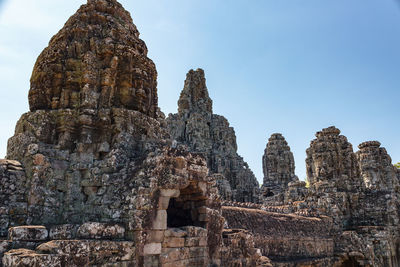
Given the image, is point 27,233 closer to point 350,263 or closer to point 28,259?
point 28,259

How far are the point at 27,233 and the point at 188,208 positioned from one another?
3566 millimetres

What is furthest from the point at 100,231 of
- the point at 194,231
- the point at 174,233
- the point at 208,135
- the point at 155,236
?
the point at 208,135

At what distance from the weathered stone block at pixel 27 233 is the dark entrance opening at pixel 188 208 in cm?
320

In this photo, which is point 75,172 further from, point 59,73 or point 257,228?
point 257,228

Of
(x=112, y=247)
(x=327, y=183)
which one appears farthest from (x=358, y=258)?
(x=112, y=247)

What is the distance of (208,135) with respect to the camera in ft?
158

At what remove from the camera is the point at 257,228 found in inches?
476

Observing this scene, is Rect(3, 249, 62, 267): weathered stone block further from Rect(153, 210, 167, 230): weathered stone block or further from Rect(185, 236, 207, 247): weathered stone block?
Rect(185, 236, 207, 247): weathered stone block

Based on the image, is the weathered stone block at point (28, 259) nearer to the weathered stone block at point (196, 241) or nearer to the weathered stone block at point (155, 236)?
the weathered stone block at point (155, 236)

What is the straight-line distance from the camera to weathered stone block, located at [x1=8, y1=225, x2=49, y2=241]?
5.45 metres

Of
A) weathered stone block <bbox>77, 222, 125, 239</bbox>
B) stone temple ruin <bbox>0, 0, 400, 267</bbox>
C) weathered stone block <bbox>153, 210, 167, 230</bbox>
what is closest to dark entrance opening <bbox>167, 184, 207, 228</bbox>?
stone temple ruin <bbox>0, 0, 400, 267</bbox>

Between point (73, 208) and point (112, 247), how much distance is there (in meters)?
1.75

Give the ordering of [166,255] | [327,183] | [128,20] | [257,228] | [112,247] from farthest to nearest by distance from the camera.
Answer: [327,183], [257,228], [128,20], [166,255], [112,247]

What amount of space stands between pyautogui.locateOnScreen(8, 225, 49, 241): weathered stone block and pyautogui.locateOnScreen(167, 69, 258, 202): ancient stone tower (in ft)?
126
